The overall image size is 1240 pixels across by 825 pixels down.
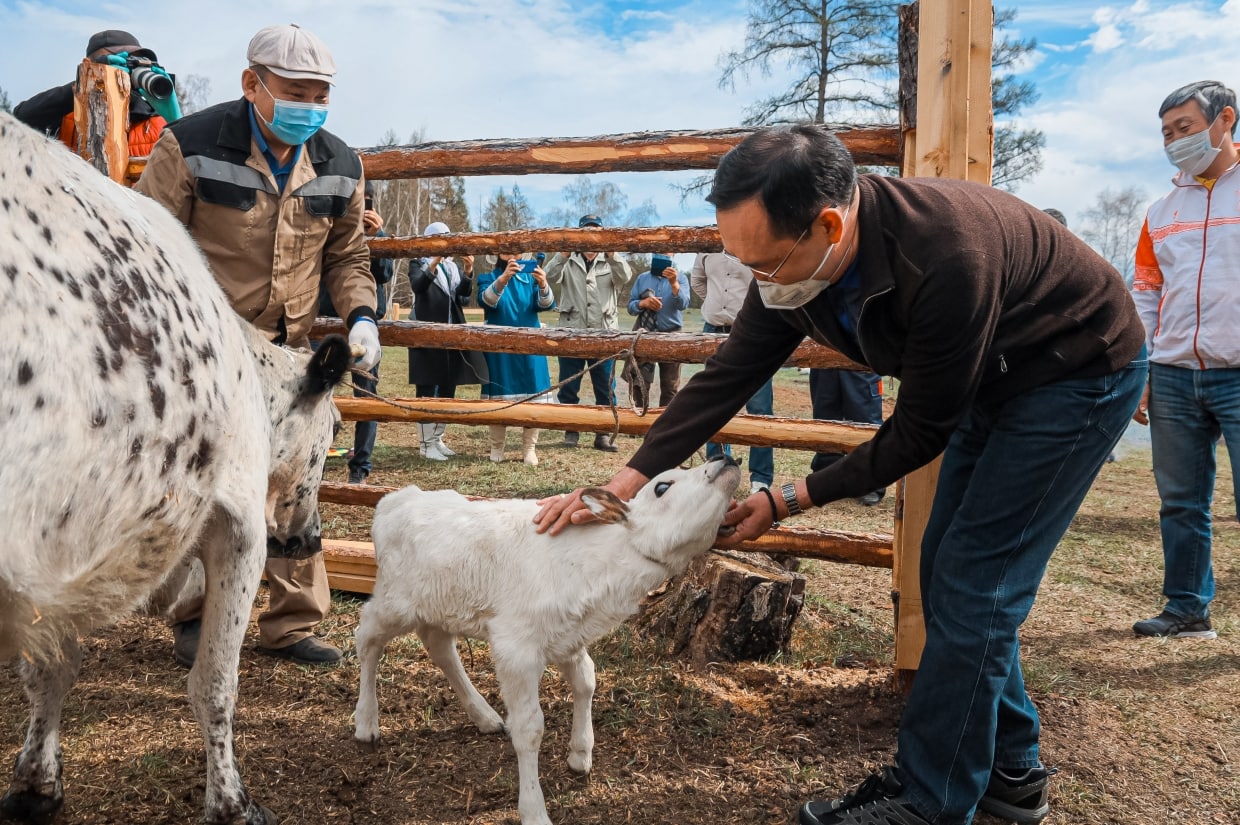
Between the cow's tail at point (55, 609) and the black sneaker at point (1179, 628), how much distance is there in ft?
16.3

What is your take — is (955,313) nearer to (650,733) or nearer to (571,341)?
(650,733)

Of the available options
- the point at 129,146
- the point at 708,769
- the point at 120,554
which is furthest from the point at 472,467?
the point at 120,554

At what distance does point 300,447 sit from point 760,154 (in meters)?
2.22

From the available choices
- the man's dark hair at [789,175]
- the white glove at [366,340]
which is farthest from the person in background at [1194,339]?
the white glove at [366,340]

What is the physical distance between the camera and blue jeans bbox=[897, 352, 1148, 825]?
8.71ft

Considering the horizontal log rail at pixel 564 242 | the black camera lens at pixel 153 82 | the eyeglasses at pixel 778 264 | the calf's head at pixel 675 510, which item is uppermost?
the black camera lens at pixel 153 82

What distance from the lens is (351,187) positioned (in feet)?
13.8

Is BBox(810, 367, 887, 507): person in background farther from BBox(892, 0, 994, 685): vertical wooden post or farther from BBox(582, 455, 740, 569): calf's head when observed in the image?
BBox(582, 455, 740, 569): calf's head

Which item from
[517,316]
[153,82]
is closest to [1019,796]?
[153,82]

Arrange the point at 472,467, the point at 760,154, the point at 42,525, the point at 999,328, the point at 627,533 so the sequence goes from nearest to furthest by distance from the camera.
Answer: the point at 42,525, the point at 760,154, the point at 999,328, the point at 627,533, the point at 472,467

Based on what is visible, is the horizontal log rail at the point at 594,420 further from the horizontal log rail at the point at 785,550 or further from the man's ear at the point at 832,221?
the man's ear at the point at 832,221

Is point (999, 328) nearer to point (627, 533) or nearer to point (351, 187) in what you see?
point (627, 533)

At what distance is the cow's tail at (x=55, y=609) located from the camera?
2100 mm

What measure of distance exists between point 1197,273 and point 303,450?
15.4ft
